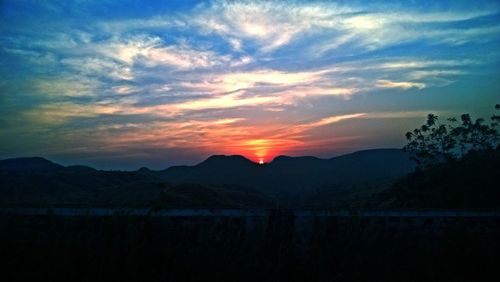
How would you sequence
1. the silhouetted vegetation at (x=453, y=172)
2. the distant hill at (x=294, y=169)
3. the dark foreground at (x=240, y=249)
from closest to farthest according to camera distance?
the dark foreground at (x=240, y=249), the silhouetted vegetation at (x=453, y=172), the distant hill at (x=294, y=169)

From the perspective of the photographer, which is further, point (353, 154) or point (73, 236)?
point (353, 154)

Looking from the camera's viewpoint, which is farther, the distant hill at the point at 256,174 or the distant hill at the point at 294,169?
the distant hill at the point at 294,169

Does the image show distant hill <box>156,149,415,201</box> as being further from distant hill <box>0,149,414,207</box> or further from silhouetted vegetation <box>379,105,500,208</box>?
silhouetted vegetation <box>379,105,500,208</box>

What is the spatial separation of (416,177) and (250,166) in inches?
3230

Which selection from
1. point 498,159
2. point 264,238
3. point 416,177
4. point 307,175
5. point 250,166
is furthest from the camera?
point 250,166

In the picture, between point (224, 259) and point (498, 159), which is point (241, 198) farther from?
point (224, 259)

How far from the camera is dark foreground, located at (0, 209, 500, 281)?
25.3 feet

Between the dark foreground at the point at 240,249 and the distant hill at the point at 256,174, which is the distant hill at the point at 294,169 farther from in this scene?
the dark foreground at the point at 240,249

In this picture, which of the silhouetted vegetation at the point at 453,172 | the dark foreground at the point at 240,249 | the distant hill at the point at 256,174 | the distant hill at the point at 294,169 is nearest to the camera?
the dark foreground at the point at 240,249

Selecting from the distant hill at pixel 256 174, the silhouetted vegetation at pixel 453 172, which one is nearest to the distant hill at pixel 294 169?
the distant hill at pixel 256 174

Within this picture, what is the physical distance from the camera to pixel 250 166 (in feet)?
355

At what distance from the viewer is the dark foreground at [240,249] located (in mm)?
7711

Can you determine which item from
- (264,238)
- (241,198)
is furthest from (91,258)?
(241,198)

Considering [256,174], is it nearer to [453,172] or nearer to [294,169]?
[294,169]
